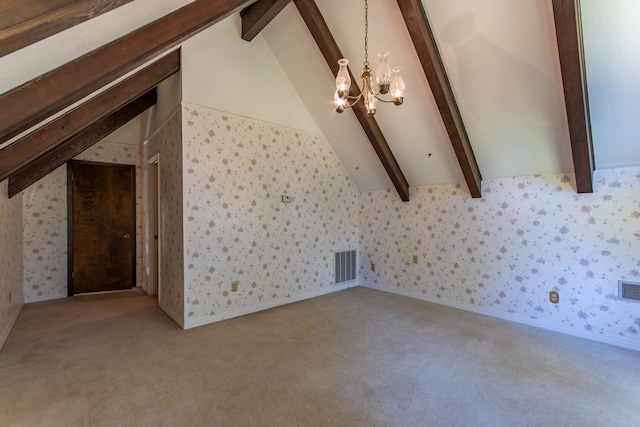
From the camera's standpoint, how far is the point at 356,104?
3490 millimetres

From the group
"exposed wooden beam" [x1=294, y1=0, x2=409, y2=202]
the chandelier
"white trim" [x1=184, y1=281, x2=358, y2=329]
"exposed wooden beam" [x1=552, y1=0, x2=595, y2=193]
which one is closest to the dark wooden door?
"white trim" [x1=184, y1=281, x2=358, y2=329]

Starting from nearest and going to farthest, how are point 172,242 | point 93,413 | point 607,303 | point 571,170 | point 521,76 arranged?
point 93,413, point 521,76, point 607,303, point 571,170, point 172,242

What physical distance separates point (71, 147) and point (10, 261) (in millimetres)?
1579

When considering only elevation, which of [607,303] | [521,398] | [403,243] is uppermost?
[403,243]

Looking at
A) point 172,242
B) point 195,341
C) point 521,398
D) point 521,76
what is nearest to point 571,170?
point 521,76

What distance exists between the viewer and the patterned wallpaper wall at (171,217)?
3.20 metres

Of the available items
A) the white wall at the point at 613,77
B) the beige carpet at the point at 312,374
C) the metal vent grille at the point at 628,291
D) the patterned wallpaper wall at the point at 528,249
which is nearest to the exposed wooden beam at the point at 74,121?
the beige carpet at the point at 312,374

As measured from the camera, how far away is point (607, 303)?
276 centimetres

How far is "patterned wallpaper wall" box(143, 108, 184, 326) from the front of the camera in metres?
3.20

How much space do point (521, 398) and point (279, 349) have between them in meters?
1.88

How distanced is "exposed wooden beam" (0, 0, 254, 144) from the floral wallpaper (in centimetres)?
191

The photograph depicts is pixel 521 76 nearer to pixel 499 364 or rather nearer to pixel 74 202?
pixel 499 364

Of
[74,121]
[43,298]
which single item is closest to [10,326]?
[43,298]

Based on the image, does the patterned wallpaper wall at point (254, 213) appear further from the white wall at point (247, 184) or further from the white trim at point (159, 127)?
the white trim at point (159, 127)
